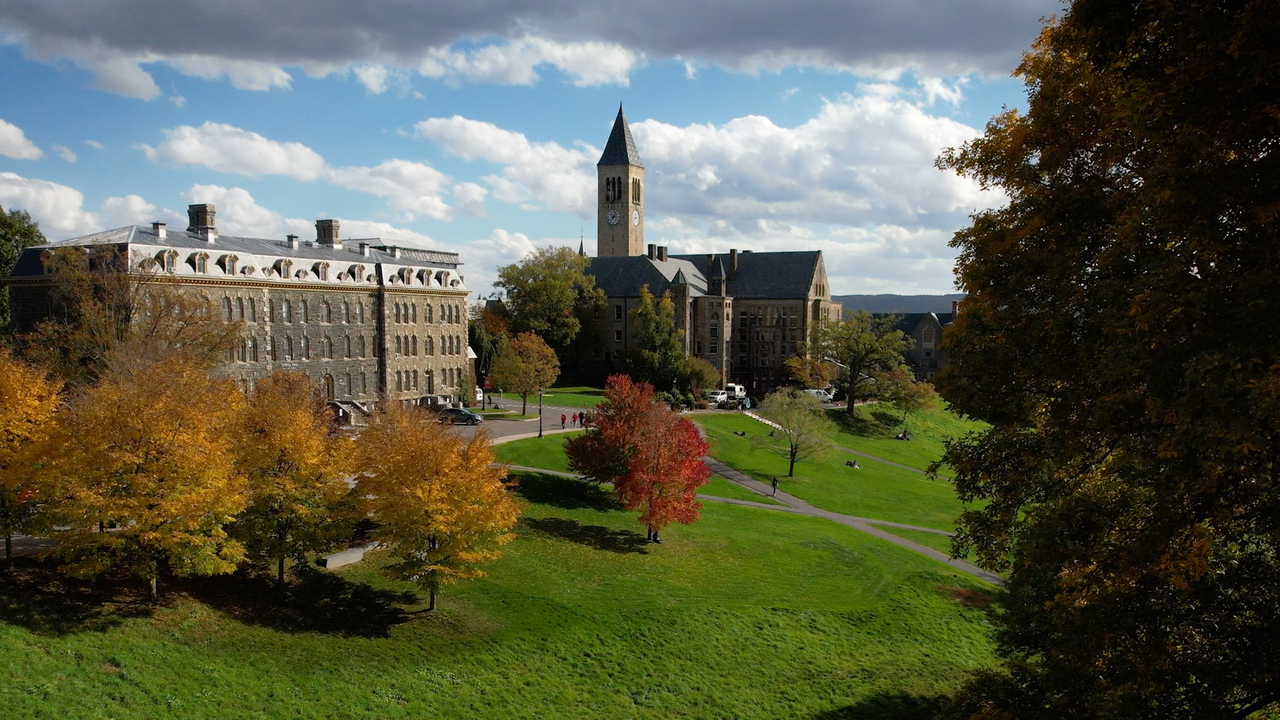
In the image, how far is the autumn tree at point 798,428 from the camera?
51156mm

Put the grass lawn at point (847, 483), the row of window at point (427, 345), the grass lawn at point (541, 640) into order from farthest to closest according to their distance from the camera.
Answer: the row of window at point (427, 345), the grass lawn at point (847, 483), the grass lawn at point (541, 640)

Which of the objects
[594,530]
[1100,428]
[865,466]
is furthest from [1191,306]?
[865,466]

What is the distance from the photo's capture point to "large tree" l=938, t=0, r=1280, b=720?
29.9ft

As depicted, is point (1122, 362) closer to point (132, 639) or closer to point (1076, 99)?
point (1076, 99)

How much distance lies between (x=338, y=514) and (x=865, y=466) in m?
40.3

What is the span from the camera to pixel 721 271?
294 feet

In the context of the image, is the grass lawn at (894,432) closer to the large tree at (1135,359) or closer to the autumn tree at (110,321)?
the autumn tree at (110,321)

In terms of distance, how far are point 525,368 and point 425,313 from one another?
10.4 meters

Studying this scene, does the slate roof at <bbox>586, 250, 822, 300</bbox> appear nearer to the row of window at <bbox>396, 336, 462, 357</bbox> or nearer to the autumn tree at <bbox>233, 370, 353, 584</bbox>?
the row of window at <bbox>396, 336, 462, 357</bbox>

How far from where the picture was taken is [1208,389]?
8.54 meters

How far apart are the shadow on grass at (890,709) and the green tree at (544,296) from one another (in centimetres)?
6018

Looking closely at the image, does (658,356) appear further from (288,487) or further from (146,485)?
(146,485)

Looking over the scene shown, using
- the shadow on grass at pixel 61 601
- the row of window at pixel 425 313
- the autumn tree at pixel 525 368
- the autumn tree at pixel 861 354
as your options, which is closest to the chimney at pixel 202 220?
the row of window at pixel 425 313

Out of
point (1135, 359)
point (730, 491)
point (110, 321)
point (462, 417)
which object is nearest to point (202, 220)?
point (110, 321)
